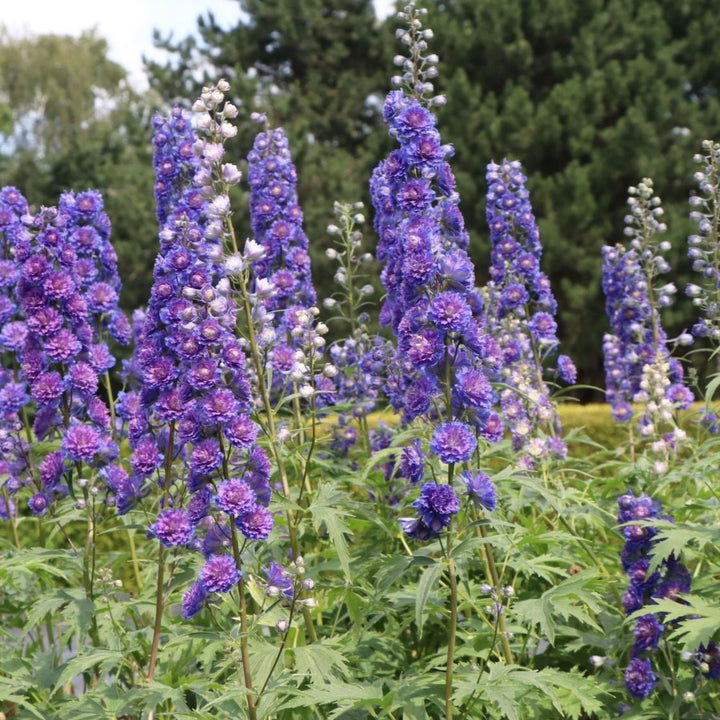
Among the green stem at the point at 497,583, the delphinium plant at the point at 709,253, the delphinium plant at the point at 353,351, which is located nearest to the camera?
the green stem at the point at 497,583

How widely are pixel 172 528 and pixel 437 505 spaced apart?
3.01 ft

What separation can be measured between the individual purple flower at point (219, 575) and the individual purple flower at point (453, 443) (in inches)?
28.4

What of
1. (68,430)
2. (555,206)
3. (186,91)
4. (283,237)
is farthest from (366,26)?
(68,430)

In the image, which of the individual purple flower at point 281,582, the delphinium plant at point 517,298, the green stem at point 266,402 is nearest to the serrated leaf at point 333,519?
the green stem at point 266,402

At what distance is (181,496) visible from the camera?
368 centimetres

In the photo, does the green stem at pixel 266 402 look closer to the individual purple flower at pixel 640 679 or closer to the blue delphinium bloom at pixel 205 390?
the blue delphinium bloom at pixel 205 390

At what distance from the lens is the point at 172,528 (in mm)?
3338

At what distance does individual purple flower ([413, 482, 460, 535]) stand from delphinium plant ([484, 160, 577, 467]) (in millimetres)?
2220

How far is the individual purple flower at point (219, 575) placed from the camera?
307 cm

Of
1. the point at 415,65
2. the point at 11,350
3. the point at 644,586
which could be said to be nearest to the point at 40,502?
the point at 11,350

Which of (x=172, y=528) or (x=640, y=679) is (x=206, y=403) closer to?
(x=172, y=528)

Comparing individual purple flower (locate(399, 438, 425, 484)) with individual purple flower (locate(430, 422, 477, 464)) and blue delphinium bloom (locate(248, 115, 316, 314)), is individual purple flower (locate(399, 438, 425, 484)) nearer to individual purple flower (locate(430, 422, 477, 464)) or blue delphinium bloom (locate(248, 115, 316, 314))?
individual purple flower (locate(430, 422, 477, 464))

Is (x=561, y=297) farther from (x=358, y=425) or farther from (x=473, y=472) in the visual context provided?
(x=473, y=472)

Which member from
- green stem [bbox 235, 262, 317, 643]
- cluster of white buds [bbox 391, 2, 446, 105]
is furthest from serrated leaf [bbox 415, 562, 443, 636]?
cluster of white buds [bbox 391, 2, 446, 105]
